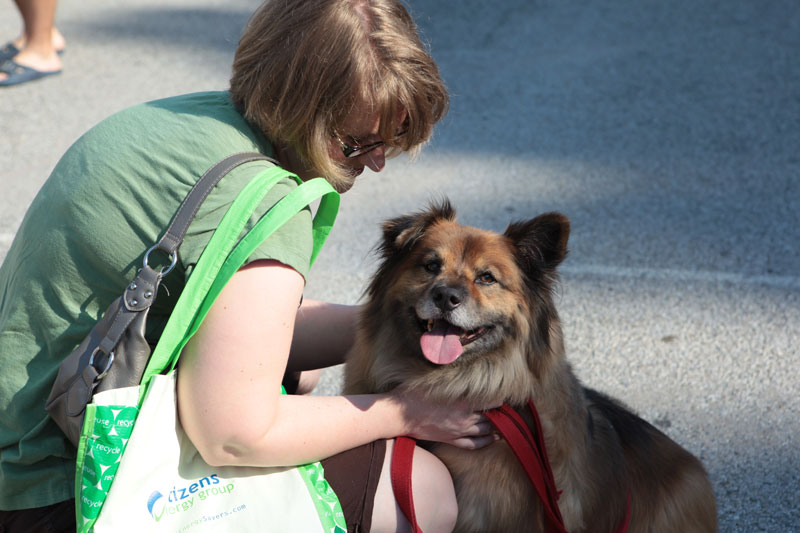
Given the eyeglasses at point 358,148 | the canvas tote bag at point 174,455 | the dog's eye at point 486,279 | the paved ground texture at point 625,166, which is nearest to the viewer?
the canvas tote bag at point 174,455

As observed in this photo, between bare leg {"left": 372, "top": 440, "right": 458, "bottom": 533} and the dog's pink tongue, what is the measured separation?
0.81ft

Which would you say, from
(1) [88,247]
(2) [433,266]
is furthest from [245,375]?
(2) [433,266]

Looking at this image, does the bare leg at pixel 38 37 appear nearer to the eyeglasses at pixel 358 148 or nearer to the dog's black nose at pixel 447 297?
the eyeglasses at pixel 358 148

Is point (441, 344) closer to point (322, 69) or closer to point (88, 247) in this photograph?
point (322, 69)

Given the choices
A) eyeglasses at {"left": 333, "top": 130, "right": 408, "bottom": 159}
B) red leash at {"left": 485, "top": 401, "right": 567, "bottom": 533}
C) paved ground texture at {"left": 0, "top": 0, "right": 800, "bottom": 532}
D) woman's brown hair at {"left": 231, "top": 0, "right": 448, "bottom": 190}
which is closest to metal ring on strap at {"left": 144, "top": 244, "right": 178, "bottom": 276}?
woman's brown hair at {"left": 231, "top": 0, "right": 448, "bottom": 190}

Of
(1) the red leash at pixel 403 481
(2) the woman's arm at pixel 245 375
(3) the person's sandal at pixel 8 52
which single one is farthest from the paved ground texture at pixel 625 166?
(2) the woman's arm at pixel 245 375

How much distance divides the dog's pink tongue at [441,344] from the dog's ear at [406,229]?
0.25 meters

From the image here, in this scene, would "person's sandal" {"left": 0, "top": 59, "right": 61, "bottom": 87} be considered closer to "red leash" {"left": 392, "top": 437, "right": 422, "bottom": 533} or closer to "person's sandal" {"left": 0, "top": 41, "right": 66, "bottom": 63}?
"person's sandal" {"left": 0, "top": 41, "right": 66, "bottom": 63}

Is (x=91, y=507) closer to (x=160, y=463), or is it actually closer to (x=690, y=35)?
(x=160, y=463)

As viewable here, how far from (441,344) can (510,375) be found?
0.68 ft

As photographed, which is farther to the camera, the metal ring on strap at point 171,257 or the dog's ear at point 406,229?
the dog's ear at point 406,229

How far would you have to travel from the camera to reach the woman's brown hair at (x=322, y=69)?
163 centimetres

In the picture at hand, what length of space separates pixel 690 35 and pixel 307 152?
550cm

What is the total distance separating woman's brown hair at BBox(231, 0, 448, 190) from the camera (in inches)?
64.1
